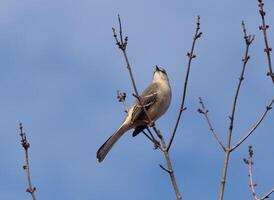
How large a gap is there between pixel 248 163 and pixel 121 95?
144cm

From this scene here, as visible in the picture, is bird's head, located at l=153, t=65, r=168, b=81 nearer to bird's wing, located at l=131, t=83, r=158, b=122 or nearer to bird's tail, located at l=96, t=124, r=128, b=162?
bird's wing, located at l=131, t=83, r=158, b=122

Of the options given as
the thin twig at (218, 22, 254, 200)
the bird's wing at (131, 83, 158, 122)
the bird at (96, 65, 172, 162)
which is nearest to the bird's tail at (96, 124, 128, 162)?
the bird at (96, 65, 172, 162)

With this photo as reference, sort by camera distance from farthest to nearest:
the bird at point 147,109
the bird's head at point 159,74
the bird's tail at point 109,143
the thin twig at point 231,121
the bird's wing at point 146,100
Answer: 1. the bird's head at point 159,74
2. the bird's wing at point 146,100
3. the bird at point 147,109
4. the bird's tail at point 109,143
5. the thin twig at point 231,121

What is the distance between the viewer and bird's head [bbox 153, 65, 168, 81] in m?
10.4

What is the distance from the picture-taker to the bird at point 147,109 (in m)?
8.69

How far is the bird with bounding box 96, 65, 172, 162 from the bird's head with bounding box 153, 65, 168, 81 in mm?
45

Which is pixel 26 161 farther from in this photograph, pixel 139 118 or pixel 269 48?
pixel 139 118

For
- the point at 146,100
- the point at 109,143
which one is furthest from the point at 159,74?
the point at 109,143

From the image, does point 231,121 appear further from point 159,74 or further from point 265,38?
point 159,74

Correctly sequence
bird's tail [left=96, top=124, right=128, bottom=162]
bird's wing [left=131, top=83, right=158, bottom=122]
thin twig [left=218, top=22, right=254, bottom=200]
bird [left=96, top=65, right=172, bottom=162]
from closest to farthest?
thin twig [left=218, top=22, right=254, bottom=200]
bird's tail [left=96, top=124, right=128, bottom=162]
bird [left=96, top=65, right=172, bottom=162]
bird's wing [left=131, top=83, right=158, bottom=122]

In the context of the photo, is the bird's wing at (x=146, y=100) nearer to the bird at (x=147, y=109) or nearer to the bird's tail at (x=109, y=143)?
the bird at (x=147, y=109)

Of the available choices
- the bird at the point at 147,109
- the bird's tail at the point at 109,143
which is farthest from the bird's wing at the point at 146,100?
the bird's tail at the point at 109,143

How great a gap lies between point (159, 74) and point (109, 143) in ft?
8.84

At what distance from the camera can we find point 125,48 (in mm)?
4703
